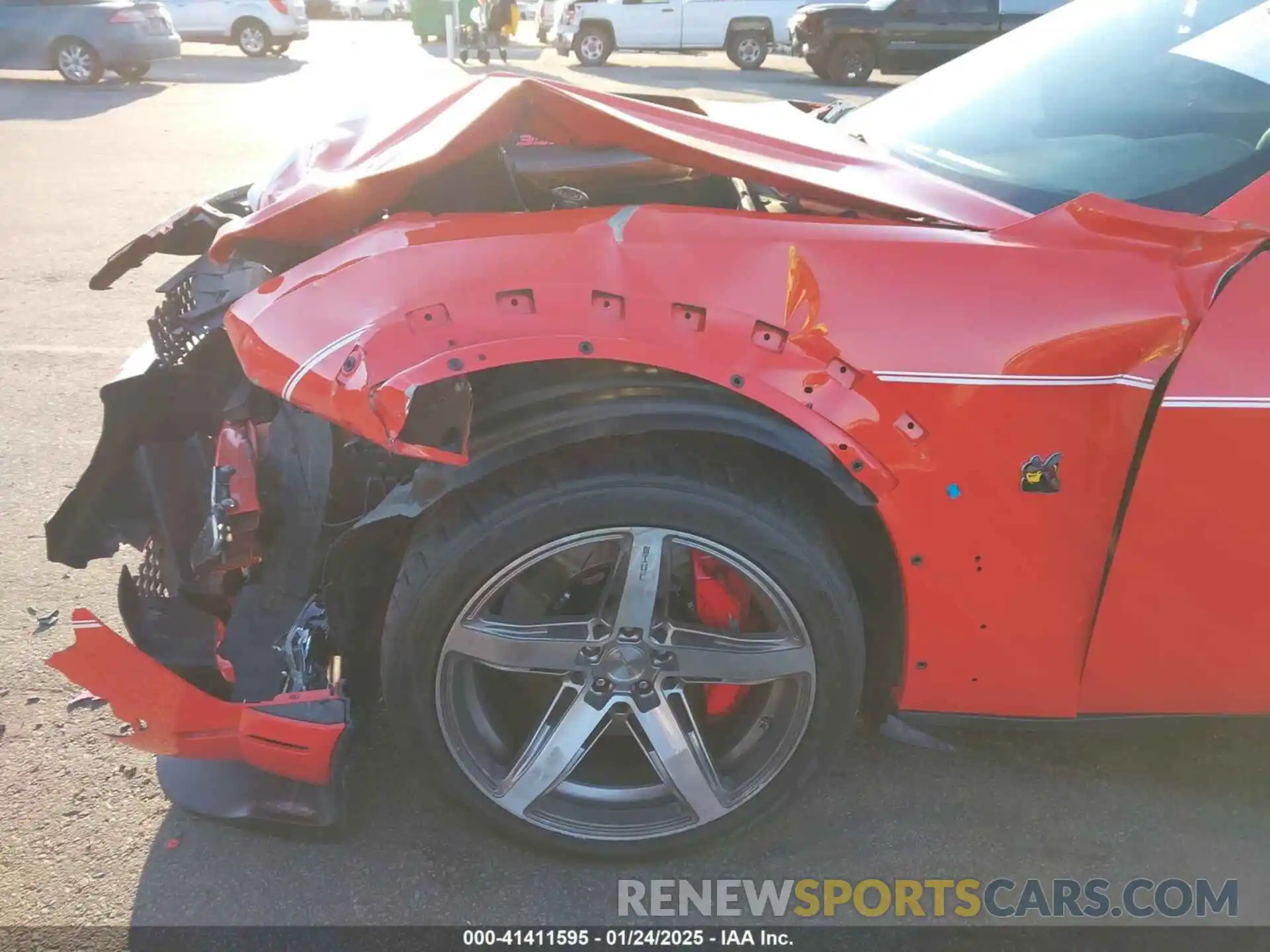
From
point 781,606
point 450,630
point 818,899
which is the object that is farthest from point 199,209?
point 818,899

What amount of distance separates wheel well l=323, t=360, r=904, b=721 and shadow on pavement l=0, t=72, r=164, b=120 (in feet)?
39.3

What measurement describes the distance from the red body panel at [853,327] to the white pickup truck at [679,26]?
19561 mm

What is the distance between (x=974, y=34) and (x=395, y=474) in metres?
16.9

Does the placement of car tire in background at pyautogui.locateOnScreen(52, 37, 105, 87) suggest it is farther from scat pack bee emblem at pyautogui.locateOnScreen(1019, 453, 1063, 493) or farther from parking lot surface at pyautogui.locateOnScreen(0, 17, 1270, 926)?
scat pack bee emblem at pyautogui.locateOnScreen(1019, 453, 1063, 493)

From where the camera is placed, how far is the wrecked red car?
1670 mm

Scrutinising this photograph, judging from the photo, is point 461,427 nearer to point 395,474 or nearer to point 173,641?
point 395,474

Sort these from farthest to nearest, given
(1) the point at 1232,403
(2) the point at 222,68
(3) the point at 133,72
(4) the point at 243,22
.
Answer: (4) the point at 243,22 → (2) the point at 222,68 → (3) the point at 133,72 → (1) the point at 1232,403

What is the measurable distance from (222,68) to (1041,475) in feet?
63.4

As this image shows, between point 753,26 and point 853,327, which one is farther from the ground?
point 753,26

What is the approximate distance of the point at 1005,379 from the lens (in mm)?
1681

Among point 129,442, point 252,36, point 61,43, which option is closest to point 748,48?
point 252,36

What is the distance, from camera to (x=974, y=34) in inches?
619

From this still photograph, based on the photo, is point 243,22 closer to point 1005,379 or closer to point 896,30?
point 896,30

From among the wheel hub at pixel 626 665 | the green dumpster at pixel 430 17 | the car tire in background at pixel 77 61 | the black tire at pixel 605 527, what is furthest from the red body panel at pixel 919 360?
the green dumpster at pixel 430 17
